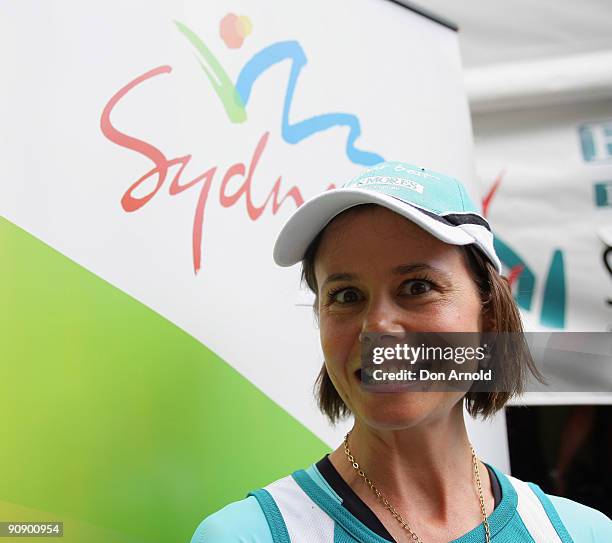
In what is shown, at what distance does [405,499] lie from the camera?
3.00 feet

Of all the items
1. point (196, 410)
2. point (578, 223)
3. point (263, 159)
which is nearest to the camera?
point (196, 410)

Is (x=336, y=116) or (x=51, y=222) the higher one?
(x=336, y=116)

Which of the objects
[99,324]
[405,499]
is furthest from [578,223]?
[99,324]

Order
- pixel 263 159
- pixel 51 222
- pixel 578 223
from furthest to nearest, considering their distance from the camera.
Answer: pixel 578 223 < pixel 263 159 < pixel 51 222

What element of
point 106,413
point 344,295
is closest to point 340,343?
point 344,295

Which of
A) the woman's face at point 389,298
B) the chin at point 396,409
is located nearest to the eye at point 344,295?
the woman's face at point 389,298

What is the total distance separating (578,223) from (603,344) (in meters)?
0.83

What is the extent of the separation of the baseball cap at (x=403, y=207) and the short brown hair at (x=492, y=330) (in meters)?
0.02

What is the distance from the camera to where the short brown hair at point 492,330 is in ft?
3.06

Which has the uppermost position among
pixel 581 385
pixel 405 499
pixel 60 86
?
pixel 60 86

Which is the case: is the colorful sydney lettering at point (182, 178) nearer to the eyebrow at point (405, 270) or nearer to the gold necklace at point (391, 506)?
the eyebrow at point (405, 270)

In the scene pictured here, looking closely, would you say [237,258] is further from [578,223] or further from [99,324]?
[578,223]

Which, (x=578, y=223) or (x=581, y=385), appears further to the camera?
(x=578, y=223)

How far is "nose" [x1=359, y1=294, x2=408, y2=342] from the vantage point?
0.83 metres
